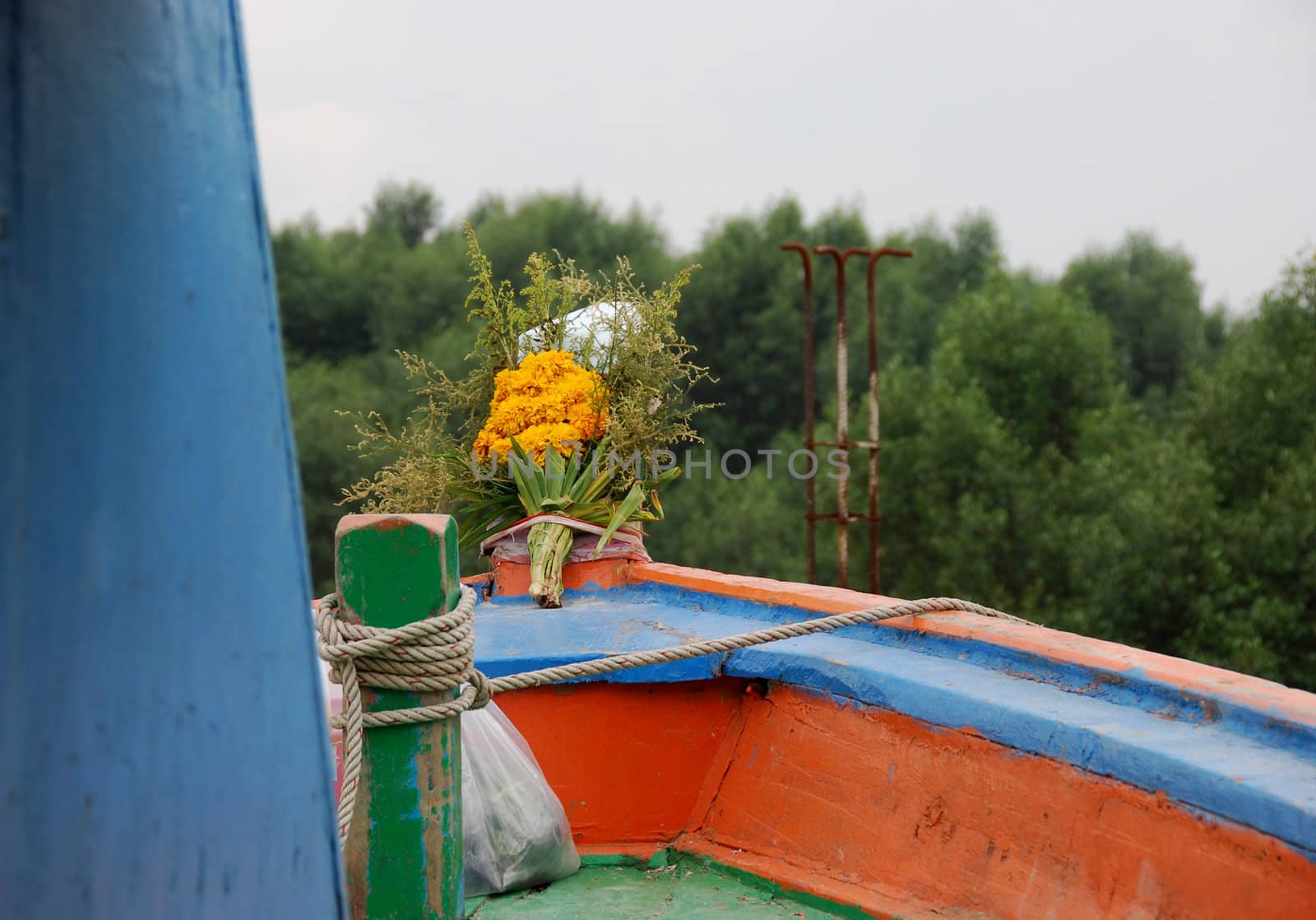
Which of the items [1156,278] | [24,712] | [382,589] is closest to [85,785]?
[24,712]

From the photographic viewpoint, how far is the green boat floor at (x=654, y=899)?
2.33 m

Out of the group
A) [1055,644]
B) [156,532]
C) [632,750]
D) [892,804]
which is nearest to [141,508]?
[156,532]

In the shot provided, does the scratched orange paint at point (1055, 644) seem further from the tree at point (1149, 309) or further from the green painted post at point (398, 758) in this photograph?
the tree at point (1149, 309)

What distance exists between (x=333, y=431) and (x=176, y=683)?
77.8 feet

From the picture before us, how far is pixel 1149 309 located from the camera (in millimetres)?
29234

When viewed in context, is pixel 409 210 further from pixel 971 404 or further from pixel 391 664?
pixel 391 664

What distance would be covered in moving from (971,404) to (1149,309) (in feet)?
34.6

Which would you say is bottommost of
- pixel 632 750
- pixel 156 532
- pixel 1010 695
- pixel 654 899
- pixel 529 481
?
pixel 654 899

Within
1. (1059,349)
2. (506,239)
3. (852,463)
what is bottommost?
(852,463)

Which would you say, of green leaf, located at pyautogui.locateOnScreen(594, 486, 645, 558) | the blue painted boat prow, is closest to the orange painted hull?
green leaf, located at pyautogui.locateOnScreen(594, 486, 645, 558)

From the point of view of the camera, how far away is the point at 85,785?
100cm

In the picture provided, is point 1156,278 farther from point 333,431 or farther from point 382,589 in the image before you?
point 382,589

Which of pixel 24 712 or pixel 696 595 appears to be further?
pixel 696 595

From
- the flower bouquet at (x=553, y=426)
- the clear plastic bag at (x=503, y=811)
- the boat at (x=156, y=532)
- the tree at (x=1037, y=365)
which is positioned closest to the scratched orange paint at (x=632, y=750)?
the clear plastic bag at (x=503, y=811)
